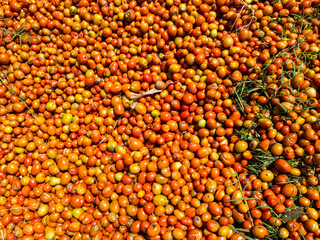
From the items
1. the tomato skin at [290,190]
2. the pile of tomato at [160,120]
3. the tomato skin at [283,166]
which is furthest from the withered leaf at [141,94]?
the tomato skin at [290,190]

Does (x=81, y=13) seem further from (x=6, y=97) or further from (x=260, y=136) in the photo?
(x=260, y=136)

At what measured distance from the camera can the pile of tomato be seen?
296cm

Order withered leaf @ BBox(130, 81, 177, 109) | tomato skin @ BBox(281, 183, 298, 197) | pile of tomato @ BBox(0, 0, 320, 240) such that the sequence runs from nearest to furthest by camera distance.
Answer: tomato skin @ BBox(281, 183, 298, 197)
pile of tomato @ BBox(0, 0, 320, 240)
withered leaf @ BBox(130, 81, 177, 109)

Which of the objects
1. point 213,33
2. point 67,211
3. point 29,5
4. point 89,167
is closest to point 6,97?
point 29,5

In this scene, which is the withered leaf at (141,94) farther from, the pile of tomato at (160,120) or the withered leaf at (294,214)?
the withered leaf at (294,214)

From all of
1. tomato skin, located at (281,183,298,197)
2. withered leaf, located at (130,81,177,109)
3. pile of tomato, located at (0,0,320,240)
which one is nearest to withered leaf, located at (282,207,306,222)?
pile of tomato, located at (0,0,320,240)

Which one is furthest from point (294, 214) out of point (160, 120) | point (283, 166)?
point (160, 120)

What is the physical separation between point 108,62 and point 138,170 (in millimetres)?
2505

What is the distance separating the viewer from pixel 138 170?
3395mm

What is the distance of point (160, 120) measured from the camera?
3.68m

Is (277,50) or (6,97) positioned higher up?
(277,50)

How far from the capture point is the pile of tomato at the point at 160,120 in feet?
9.71

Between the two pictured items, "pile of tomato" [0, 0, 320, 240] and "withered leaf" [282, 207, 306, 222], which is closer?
"withered leaf" [282, 207, 306, 222]

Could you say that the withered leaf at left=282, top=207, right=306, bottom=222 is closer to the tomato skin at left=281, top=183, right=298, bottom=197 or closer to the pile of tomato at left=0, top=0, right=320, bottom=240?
the pile of tomato at left=0, top=0, right=320, bottom=240
